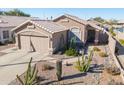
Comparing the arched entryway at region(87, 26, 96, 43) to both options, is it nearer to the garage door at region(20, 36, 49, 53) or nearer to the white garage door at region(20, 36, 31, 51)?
the garage door at region(20, 36, 49, 53)

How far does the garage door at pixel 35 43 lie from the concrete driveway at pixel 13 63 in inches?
36.6

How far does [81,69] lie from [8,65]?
6.45 m

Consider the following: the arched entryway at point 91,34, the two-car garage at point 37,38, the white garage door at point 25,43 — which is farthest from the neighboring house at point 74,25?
the white garage door at point 25,43

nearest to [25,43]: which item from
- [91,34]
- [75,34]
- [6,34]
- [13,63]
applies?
[13,63]

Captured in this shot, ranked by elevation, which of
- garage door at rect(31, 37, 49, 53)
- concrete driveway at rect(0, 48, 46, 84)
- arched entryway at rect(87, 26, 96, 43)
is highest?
arched entryway at rect(87, 26, 96, 43)

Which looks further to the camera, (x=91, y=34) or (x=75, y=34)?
(x=91, y=34)

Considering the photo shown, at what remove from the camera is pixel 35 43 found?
2088 centimetres

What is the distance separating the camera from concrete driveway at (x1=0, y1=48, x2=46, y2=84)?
12656 millimetres

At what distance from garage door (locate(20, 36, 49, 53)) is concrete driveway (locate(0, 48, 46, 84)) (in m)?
0.93

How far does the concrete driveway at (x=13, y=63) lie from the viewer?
12.7m

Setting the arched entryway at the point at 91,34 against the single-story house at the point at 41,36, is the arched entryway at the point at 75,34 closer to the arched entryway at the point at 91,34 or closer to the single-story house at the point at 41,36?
the single-story house at the point at 41,36

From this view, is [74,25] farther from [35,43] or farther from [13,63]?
[13,63]

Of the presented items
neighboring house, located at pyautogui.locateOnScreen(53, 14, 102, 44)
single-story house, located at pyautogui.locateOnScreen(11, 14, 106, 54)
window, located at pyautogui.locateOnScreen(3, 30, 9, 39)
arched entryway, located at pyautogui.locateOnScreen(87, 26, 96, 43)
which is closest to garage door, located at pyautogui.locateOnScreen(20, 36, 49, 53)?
single-story house, located at pyautogui.locateOnScreen(11, 14, 106, 54)

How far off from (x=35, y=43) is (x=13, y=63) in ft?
17.6
